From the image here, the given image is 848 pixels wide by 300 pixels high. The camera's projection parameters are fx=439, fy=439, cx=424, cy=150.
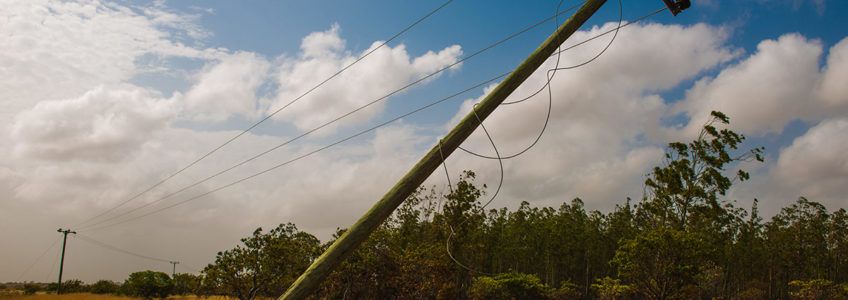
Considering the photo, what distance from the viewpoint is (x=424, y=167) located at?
5027 mm

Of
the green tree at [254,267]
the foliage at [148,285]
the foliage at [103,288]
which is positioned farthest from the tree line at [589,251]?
the foliage at [103,288]

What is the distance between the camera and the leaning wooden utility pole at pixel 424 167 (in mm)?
4656

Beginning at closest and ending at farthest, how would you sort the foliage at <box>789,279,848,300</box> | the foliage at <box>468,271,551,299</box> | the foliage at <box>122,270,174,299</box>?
the foliage at <box>789,279,848,300</box>
the foliage at <box>468,271,551,299</box>
the foliage at <box>122,270,174,299</box>

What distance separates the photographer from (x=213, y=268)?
20.7 m

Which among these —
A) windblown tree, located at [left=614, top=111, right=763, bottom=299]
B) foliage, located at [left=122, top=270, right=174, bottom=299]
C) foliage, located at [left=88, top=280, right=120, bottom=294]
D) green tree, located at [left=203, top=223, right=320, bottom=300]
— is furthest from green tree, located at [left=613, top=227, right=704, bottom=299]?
foliage, located at [left=88, top=280, right=120, bottom=294]

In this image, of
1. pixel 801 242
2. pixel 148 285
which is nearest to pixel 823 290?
pixel 801 242

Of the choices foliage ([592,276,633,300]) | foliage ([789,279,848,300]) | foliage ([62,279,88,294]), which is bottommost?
foliage ([62,279,88,294])

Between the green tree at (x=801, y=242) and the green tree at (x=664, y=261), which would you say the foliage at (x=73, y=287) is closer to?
the green tree at (x=664, y=261)

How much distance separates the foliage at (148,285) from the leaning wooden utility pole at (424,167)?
4787 cm

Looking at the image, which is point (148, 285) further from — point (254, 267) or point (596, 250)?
point (596, 250)

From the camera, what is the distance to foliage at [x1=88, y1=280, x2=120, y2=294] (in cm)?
4895

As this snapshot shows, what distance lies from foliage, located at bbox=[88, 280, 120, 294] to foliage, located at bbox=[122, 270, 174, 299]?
19.2 feet

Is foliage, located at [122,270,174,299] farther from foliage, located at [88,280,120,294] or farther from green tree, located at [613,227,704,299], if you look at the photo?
green tree, located at [613,227,704,299]

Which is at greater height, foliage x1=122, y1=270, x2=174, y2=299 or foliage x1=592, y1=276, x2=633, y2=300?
foliage x1=592, y1=276, x2=633, y2=300
